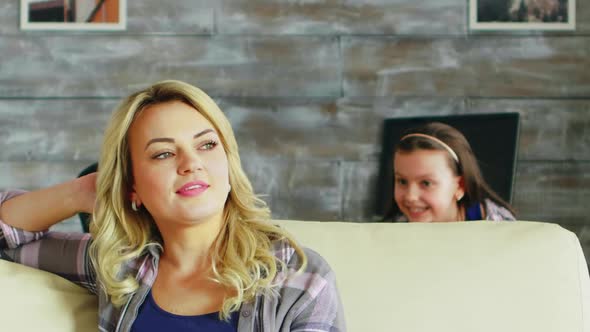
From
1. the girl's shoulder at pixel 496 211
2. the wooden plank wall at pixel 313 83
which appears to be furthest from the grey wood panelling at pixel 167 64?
the girl's shoulder at pixel 496 211

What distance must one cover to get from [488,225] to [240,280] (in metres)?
0.46

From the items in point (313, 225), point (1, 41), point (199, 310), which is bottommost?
point (199, 310)

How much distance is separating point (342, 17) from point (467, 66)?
1.51 ft

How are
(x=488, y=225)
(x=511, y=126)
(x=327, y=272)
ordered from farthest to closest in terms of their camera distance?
1. (x=511, y=126)
2. (x=488, y=225)
3. (x=327, y=272)

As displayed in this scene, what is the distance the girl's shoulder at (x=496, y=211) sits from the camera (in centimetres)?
227

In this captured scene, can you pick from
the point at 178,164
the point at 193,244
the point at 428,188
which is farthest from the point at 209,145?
the point at 428,188

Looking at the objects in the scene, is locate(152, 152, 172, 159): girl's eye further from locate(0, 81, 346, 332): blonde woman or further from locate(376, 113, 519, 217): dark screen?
locate(376, 113, 519, 217): dark screen

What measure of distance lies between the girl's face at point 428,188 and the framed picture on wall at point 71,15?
110cm

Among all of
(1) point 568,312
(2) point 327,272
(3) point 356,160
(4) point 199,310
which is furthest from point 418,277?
(3) point 356,160

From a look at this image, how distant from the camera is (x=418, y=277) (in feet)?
4.15

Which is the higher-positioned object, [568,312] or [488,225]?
[488,225]

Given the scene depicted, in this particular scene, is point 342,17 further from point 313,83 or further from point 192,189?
point 192,189

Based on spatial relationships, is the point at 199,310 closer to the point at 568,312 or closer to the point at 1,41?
the point at 568,312

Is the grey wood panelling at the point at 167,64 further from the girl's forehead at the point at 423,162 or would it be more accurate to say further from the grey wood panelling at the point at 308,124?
the girl's forehead at the point at 423,162
